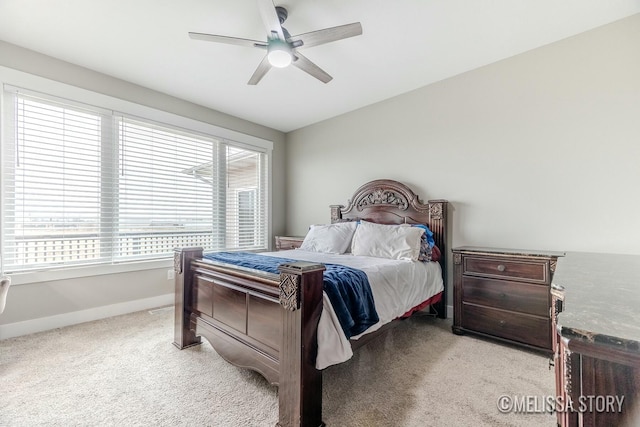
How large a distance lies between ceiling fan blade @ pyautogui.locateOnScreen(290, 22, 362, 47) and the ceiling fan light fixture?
76mm

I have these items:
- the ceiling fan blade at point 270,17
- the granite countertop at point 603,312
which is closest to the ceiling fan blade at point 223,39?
the ceiling fan blade at point 270,17

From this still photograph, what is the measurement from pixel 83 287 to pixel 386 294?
306cm

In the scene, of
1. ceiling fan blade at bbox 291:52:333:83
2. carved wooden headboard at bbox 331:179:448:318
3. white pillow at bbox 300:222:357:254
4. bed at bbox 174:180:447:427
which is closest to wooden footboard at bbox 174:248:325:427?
bed at bbox 174:180:447:427

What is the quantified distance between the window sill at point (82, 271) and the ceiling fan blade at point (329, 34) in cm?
294

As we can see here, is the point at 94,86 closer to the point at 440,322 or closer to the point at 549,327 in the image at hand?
the point at 440,322

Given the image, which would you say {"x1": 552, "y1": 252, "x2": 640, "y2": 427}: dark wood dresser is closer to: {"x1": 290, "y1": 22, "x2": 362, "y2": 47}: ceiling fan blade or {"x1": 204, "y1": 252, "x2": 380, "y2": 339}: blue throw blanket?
{"x1": 204, "y1": 252, "x2": 380, "y2": 339}: blue throw blanket

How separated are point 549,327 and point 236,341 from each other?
92.8 inches

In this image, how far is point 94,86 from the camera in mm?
3004

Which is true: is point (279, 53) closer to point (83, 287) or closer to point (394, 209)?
point (394, 209)

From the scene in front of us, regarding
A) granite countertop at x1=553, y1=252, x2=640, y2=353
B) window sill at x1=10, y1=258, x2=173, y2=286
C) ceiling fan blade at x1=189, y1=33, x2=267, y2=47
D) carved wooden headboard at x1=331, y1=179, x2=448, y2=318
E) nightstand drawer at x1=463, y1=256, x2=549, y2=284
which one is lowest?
window sill at x1=10, y1=258, x2=173, y2=286

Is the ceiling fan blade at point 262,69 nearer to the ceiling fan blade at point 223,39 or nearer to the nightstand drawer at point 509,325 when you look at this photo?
the ceiling fan blade at point 223,39

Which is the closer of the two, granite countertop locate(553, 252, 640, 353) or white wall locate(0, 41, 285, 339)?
granite countertop locate(553, 252, 640, 353)

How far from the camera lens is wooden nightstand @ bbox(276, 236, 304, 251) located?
4109mm

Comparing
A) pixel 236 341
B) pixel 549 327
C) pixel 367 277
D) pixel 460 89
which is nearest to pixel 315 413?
pixel 236 341
